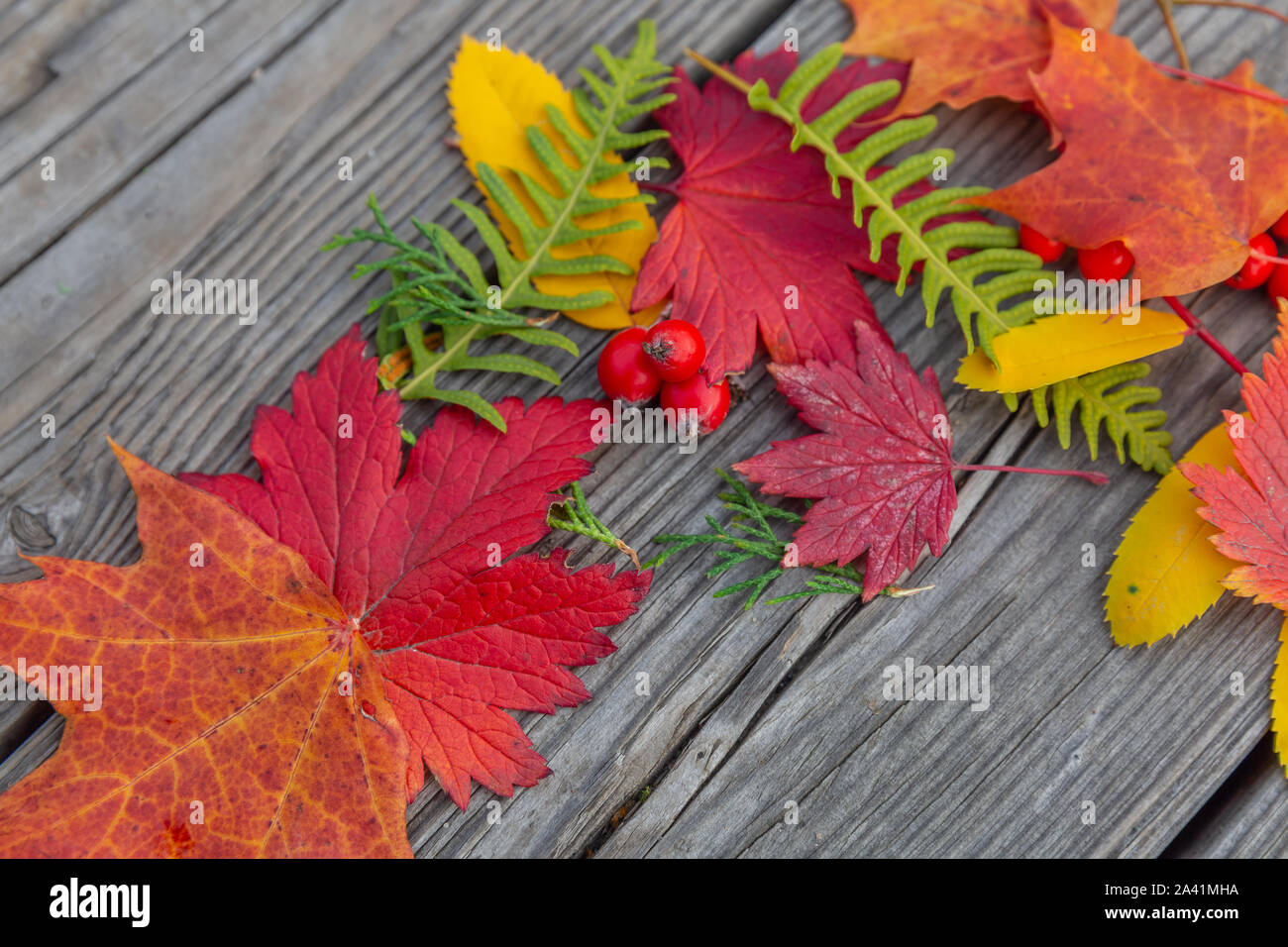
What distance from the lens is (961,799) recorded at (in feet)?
5.98

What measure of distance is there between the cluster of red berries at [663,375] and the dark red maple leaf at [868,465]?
14cm

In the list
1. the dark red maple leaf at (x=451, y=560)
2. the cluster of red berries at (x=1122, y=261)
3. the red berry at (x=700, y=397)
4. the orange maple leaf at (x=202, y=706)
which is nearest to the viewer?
the orange maple leaf at (x=202, y=706)

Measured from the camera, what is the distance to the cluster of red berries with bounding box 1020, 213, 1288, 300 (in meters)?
1.93

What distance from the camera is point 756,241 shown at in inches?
74.9

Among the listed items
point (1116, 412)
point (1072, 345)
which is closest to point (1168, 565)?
point (1116, 412)

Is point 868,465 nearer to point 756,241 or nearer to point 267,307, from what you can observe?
point 756,241

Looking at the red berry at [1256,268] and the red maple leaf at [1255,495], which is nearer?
the red maple leaf at [1255,495]

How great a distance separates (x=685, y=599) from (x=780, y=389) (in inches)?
19.7

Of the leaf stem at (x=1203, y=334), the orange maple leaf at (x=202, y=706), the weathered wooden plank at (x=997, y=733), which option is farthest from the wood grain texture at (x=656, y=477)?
the orange maple leaf at (x=202, y=706)

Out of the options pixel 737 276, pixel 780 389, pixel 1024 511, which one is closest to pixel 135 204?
pixel 737 276

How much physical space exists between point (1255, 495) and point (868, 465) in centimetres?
76

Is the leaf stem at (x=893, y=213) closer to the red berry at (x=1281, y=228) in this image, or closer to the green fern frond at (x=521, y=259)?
the green fern frond at (x=521, y=259)

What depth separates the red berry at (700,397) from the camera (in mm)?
1824
